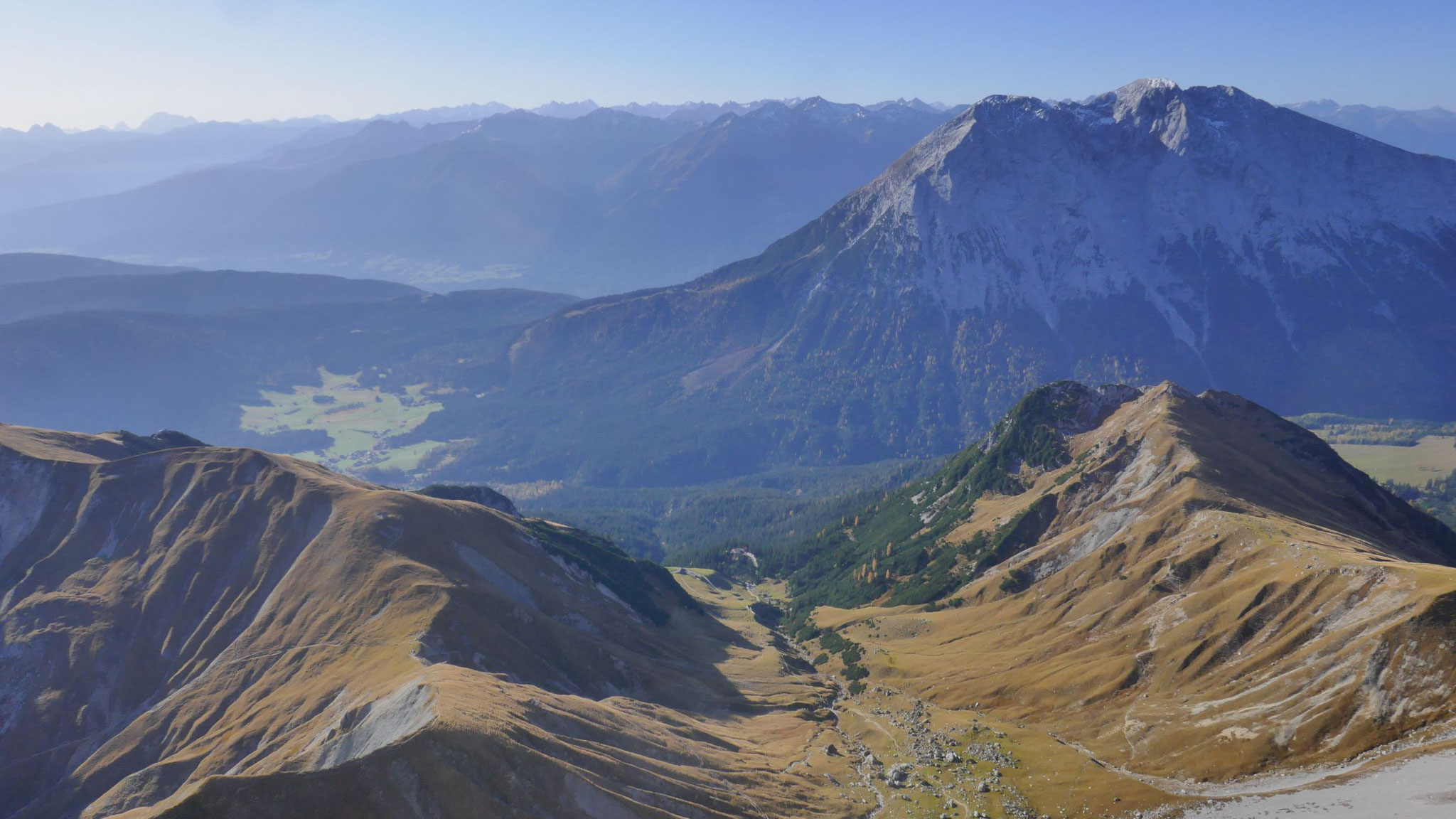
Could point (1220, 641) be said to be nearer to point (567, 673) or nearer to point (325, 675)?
point (567, 673)

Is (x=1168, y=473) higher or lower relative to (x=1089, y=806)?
higher

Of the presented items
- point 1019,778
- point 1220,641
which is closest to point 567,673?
point 1019,778

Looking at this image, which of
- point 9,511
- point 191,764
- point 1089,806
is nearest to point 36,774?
point 191,764

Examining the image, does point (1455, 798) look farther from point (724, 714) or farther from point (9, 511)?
point (9, 511)

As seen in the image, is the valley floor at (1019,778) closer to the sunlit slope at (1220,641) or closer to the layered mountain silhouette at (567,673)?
the layered mountain silhouette at (567,673)

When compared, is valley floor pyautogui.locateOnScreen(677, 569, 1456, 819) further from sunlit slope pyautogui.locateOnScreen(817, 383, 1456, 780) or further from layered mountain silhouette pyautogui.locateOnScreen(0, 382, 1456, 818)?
sunlit slope pyautogui.locateOnScreen(817, 383, 1456, 780)

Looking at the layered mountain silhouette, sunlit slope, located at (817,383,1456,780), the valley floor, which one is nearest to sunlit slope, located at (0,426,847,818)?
the layered mountain silhouette

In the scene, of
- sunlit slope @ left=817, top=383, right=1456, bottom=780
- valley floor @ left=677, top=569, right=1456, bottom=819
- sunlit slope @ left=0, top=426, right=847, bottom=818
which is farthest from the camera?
sunlit slope @ left=817, top=383, right=1456, bottom=780
